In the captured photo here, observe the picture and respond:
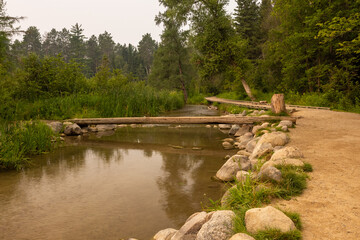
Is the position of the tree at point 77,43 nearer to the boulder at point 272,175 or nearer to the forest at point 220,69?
the forest at point 220,69

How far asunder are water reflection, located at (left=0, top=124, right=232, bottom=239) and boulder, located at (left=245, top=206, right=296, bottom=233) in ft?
4.69

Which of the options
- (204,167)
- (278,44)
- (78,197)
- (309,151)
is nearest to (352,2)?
(278,44)

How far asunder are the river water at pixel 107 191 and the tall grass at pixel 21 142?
12.5 inches

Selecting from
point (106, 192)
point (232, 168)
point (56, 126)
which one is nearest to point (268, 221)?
point (232, 168)

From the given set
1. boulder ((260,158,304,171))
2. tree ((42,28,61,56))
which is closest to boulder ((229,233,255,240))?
boulder ((260,158,304,171))

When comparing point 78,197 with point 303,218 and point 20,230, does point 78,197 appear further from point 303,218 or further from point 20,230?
point 303,218

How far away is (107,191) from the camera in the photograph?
4438 millimetres

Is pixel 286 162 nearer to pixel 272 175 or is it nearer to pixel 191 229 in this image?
pixel 272 175

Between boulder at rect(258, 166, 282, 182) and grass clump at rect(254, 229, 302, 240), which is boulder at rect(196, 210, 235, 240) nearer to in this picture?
grass clump at rect(254, 229, 302, 240)

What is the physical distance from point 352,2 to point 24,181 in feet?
57.3

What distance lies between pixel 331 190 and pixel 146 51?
77.1 metres

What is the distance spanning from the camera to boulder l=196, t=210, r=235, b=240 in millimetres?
2078

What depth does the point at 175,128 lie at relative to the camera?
1173cm

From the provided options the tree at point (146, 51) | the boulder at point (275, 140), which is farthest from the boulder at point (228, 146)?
the tree at point (146, 51)
